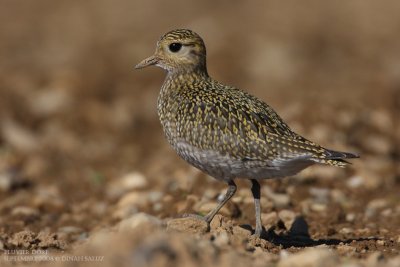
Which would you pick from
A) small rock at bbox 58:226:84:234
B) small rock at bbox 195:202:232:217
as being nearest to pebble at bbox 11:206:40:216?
small rock at bbox 58:226:84:234

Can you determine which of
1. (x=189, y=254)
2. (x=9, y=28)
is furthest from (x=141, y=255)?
(x=9, y=28)

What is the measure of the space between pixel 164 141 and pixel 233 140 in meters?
8.28

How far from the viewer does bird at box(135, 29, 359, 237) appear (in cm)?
849

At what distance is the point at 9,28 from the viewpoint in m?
24.0

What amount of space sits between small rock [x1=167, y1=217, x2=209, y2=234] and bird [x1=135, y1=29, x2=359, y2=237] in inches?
18.6

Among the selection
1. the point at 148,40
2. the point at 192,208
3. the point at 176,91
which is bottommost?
the point at 192,208

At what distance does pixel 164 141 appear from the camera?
1678 cm

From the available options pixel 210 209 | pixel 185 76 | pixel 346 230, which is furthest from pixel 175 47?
pixel 346 230

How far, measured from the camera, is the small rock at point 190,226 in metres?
7.93

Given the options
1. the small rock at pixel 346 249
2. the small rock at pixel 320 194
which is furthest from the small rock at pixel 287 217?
the small rock at pixel 346 249

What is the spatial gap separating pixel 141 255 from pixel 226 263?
0.69m

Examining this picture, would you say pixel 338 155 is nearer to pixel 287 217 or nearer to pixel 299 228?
pixel 299 228

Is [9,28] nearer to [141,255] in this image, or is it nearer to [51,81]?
[51,81]

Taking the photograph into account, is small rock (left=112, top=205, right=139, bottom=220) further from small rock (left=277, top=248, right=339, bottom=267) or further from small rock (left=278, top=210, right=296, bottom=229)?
small rock (left=277, top=248, right=339, bottom=267)
